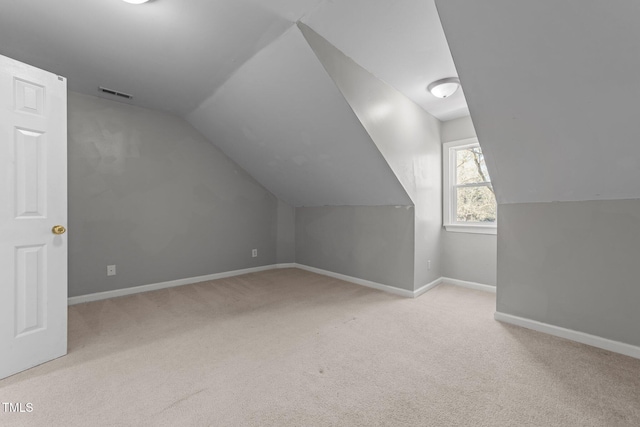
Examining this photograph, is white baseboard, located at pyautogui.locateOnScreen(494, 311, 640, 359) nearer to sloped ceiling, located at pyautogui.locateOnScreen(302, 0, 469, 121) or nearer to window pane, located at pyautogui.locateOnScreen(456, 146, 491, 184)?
window pane, located at pyautogui.locateOnScreen(456, 146, 491, 184)

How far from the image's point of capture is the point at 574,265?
2189 mm

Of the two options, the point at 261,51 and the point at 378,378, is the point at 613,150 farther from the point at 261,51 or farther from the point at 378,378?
the point at 261,51

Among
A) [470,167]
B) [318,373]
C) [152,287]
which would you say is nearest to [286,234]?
[152,287]

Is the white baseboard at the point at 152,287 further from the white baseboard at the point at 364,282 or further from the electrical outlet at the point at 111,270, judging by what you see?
the white baseboard at the point at 364,282

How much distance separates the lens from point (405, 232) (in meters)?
3.30

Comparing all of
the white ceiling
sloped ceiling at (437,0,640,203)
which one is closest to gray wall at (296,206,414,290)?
sloped ceiling at (437,0,640,203)

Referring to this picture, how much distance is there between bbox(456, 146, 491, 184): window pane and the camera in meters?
3.60

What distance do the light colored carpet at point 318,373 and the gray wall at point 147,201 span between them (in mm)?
705

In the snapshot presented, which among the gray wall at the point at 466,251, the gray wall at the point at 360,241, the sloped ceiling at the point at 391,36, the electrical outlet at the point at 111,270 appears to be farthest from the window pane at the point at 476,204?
the electrical outlet at the point at 111,270

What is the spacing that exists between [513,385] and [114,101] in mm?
4467

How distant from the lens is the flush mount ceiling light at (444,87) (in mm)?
2609

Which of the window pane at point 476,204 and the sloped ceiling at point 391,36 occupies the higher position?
the sloped ceiling at point 391,36

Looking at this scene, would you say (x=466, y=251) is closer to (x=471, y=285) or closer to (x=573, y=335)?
(x=471, y=285)

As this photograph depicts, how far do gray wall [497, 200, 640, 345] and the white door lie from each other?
11.6ft
